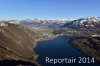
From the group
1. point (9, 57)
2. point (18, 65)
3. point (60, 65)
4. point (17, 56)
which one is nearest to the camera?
point (18, 65)

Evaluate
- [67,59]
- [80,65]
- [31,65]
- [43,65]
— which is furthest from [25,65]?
[67,59]

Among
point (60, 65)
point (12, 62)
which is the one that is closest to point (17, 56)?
point (12, 62)

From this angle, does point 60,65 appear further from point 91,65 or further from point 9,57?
point 9,57

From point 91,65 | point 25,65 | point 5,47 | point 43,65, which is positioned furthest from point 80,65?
point 5,47

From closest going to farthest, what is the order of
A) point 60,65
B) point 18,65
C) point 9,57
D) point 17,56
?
point 18,65
point 60,65
point 9,57
point 17,56

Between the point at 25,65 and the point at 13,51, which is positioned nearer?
the point at 25,65

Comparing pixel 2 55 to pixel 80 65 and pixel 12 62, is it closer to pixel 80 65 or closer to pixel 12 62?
pixel 12 62

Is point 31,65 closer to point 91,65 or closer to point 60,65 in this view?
point 60,65

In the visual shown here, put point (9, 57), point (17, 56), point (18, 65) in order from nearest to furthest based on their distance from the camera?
point (18, 65), point (9, 57), point (17, 56)

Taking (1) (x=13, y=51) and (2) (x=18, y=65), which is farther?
(1) (x=13, y=51)
